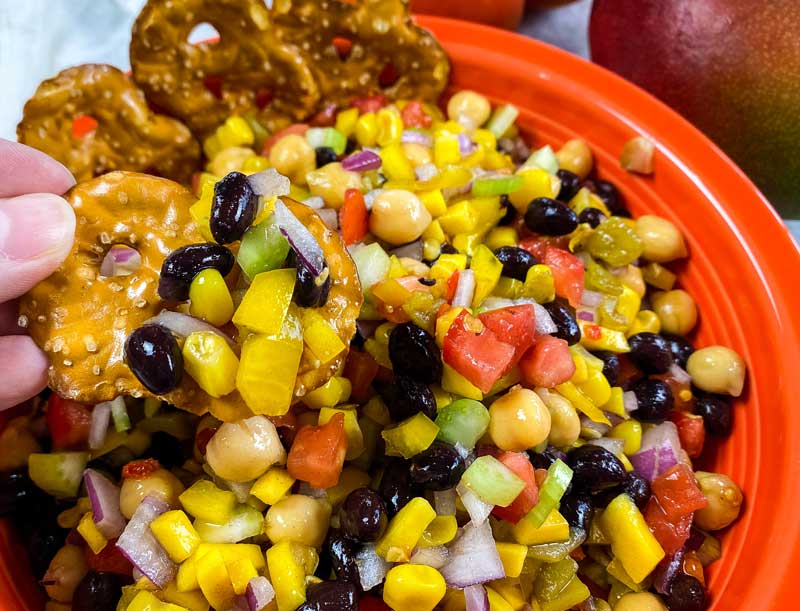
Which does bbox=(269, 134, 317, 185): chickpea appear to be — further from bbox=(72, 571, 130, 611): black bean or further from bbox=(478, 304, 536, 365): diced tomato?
bbox=(72, 571, 130, 611): black bean

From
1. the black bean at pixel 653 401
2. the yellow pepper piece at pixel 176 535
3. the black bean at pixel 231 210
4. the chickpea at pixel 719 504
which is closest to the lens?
the black bean at pixel 231 210

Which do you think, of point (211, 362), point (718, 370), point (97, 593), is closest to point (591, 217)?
point (718, 370)

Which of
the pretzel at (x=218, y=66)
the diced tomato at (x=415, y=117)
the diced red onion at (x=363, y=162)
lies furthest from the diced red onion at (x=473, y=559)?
the pretzel at (x=218, y=66)

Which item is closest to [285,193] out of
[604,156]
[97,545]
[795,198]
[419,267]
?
[419,267]

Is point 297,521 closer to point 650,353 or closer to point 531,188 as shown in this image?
point 650,353

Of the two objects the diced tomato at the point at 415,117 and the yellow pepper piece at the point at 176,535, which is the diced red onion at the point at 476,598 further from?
the diced tomato at the point at 415,117
